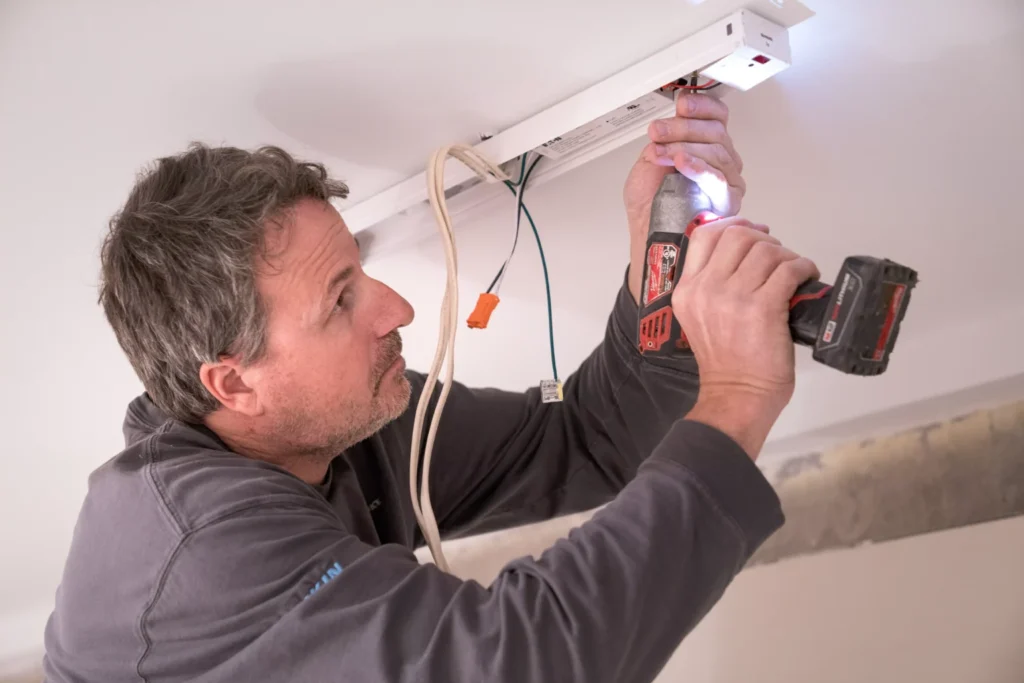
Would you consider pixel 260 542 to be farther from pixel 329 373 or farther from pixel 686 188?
pixel 686 188

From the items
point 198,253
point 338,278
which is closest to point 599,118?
point 338,278

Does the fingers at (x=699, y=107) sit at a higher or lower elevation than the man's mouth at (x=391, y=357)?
higher

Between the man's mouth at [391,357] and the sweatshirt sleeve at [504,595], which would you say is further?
the man's mouth at [391,357]

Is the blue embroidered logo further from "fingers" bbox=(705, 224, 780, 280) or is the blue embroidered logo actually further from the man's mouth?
"fingers" bbox=(705, 224, 780, 280)

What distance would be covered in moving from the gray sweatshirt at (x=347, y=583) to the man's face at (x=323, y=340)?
95 millimetres

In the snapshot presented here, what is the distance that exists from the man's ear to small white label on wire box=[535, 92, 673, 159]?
0.43 meters

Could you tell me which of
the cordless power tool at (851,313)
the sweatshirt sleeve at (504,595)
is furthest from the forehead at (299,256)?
the cordless power tool at (851,313)

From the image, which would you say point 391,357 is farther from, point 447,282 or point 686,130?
point 686,130

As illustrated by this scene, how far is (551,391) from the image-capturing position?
1090 mm

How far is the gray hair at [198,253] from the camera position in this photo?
90 cm

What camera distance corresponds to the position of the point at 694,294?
77 cm

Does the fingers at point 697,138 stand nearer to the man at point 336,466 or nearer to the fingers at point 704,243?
the man at point 336,466

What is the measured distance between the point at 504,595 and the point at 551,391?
41cm

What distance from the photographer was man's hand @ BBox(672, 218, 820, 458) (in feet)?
2.40
